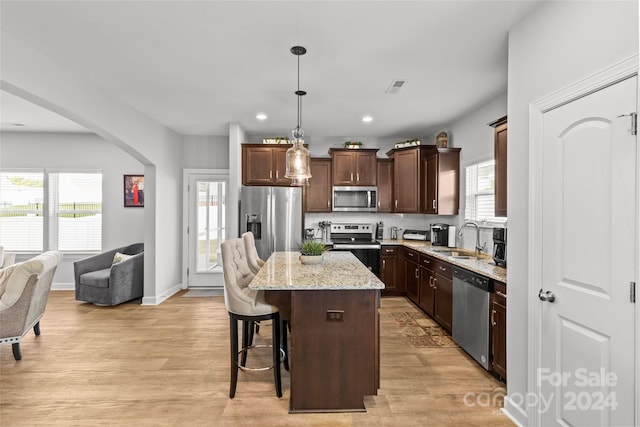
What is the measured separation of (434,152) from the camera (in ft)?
16.5

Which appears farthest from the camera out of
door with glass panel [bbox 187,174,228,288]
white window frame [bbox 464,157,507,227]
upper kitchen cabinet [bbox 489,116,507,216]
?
door with glass panel [bbox 187,174,228,288]

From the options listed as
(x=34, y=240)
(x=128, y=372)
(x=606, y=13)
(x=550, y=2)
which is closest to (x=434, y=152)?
(x=550, y=2)

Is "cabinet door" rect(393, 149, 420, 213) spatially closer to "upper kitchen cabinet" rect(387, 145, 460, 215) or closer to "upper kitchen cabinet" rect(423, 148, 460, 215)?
"upper kitchen cabinet" rect(387, 145, 460, 215)

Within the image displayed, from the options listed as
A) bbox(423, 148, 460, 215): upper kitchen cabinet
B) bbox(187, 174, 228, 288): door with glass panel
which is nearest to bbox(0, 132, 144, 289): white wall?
bbox(187, 174, 228, 288): door with glass panel

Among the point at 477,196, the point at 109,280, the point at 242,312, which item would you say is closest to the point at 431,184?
the point at 477,196

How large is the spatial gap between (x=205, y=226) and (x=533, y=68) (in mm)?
5331

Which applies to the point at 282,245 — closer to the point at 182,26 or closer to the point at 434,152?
the point at 434,152

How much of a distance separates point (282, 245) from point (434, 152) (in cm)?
270

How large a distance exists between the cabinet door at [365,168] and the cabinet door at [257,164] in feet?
4.73

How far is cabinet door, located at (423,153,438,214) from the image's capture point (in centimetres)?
495

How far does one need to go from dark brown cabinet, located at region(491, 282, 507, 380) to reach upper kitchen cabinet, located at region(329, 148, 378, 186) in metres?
3.29

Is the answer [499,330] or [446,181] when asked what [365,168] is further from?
[499,330]

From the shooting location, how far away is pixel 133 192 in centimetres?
588

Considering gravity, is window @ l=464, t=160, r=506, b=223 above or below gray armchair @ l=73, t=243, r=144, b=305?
above
